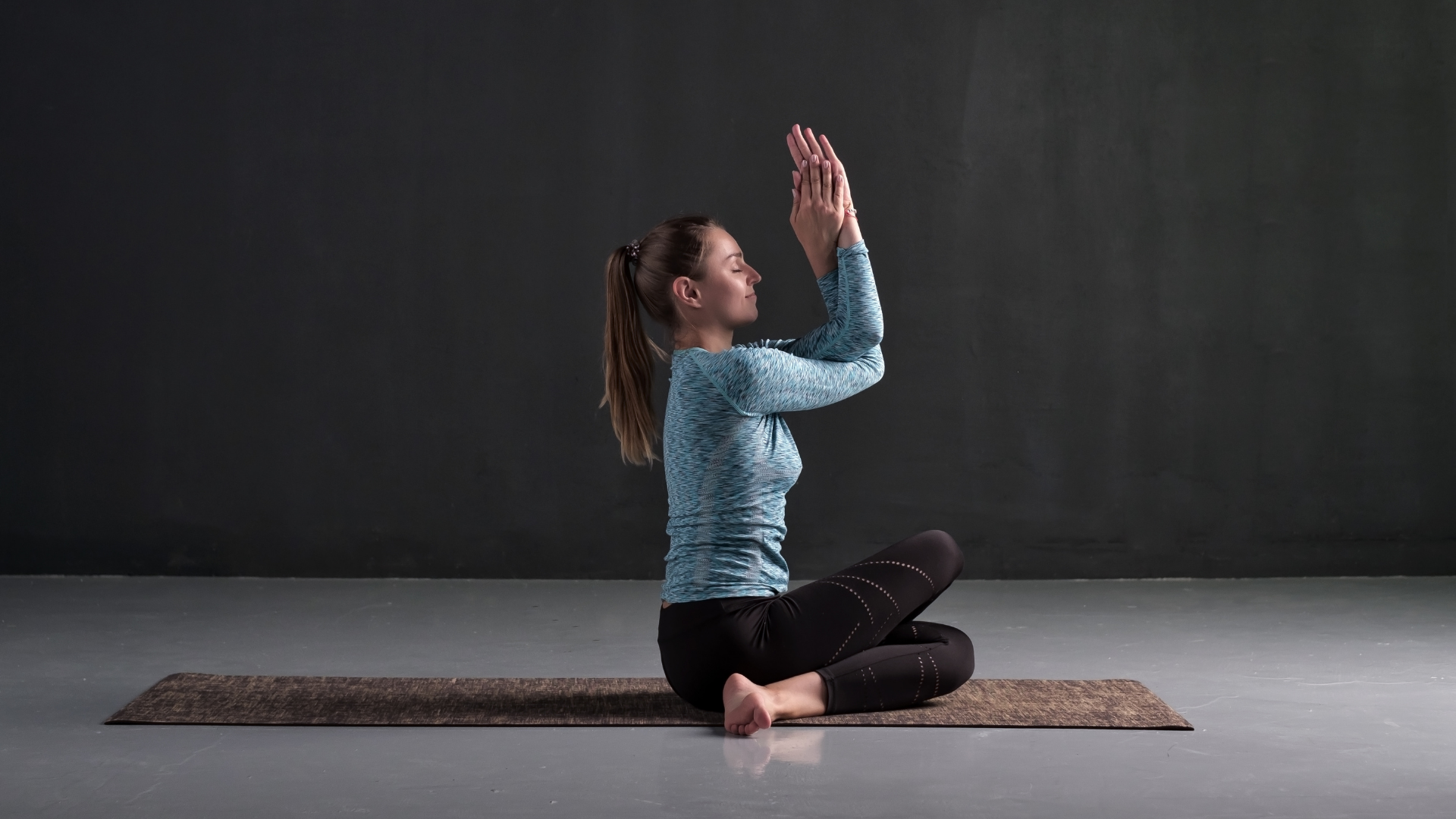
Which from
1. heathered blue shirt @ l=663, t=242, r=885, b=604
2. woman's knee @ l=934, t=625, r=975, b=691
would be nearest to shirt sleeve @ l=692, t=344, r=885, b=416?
heathered blue shirt @ l=663, t=242, r=885, b=604

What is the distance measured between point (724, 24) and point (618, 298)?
80.2 inches

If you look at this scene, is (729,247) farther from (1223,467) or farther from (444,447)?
(1223,467)

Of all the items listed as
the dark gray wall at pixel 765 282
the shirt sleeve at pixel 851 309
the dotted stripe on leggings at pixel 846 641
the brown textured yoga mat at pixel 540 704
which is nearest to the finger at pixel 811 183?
the shirt sleeve at pixel 851 309

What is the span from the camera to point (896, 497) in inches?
164

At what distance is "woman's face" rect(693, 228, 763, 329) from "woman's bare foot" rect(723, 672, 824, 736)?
0.62m

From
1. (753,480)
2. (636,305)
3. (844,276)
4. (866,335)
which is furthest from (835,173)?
(753,480)

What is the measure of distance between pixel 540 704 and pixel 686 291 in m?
0.79

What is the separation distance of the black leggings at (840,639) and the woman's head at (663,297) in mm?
332

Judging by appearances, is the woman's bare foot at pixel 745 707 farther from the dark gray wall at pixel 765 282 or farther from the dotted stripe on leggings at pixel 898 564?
the dark gray wall at pixel 765 282

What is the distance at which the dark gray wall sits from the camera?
4121mm

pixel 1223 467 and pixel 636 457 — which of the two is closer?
pixel 636 457

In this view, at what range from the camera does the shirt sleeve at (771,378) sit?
221cm

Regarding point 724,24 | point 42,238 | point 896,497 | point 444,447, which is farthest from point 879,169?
point 42,238

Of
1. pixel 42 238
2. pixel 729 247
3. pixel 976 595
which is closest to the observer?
pixel 729 247
